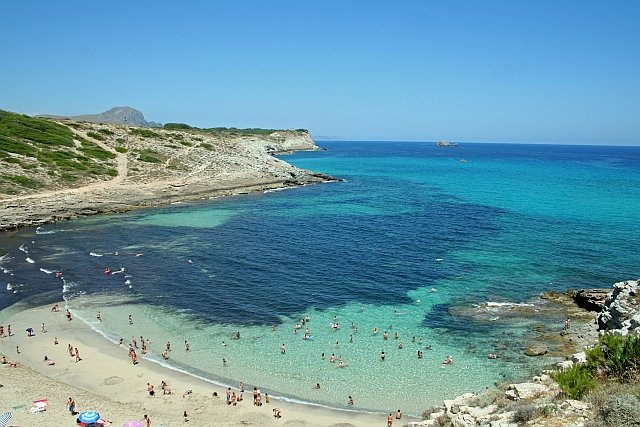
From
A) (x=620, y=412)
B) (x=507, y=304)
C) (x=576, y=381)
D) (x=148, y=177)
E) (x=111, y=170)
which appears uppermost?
(x=111, y=170)

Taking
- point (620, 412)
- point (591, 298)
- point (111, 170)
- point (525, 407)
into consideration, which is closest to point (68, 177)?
point (111, 170)

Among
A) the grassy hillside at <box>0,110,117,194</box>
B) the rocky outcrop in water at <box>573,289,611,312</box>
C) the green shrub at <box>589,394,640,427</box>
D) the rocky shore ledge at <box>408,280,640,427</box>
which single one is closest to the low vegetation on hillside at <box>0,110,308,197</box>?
the grassy hillside at <box>0,110,117,194</box>

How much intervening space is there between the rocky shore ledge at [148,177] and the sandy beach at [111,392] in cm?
3962

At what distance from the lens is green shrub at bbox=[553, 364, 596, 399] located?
14586 millimetres

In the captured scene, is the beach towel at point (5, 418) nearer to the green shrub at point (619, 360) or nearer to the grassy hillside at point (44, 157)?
the green shrub at point (619, 360)

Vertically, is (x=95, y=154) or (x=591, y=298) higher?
(x=95, y=154)

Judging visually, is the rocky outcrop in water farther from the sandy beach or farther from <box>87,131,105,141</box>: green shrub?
<box>87,131,105,141</box>: green shrub

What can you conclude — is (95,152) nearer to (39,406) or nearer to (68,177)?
(68,177)

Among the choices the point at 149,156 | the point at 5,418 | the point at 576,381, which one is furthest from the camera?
the point at 149,156

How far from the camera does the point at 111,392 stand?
2773 cm

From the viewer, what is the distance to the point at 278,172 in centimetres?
11188

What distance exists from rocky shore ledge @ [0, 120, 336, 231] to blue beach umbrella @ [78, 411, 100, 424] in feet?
164

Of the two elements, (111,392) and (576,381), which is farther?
(111,392)

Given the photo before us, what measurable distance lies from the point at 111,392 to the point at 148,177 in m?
66.7
